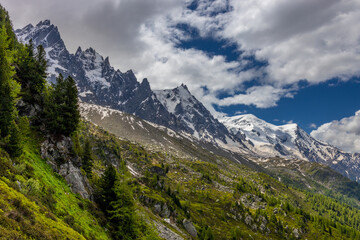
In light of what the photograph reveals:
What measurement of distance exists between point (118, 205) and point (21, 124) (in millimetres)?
21026

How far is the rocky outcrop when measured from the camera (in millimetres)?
38531

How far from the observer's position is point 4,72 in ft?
114

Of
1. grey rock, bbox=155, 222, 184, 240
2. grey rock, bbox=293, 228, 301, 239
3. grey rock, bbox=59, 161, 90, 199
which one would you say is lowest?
grey rock, bbox=155, 222, 184, 240

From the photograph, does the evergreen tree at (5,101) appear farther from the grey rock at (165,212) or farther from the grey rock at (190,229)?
the grey rock at (190,229)

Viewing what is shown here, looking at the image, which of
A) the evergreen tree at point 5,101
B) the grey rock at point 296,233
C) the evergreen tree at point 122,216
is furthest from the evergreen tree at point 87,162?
the grey rock at point 296,233

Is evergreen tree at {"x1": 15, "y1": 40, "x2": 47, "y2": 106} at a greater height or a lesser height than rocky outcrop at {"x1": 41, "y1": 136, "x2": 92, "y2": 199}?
greater

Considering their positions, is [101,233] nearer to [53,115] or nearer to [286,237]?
[53,115]

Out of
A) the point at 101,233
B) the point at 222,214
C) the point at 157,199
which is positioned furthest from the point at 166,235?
the point at 222,214

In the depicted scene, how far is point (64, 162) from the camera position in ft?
133

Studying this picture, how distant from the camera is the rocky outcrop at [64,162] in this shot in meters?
38.5

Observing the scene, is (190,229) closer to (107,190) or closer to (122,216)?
(107,190)

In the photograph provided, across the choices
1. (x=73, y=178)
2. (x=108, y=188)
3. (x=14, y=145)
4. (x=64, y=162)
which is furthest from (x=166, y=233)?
(x=14, y=145)

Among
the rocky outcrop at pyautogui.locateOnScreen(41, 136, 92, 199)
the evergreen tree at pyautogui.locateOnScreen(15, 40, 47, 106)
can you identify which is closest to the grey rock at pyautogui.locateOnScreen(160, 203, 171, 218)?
the rocky outcrop at pyautogui.locateOnScreen(41, 136, 92, 199)

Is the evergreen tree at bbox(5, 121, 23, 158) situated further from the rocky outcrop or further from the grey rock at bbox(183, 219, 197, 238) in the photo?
the grey rock at bbox(183, 219, 197, 238)
